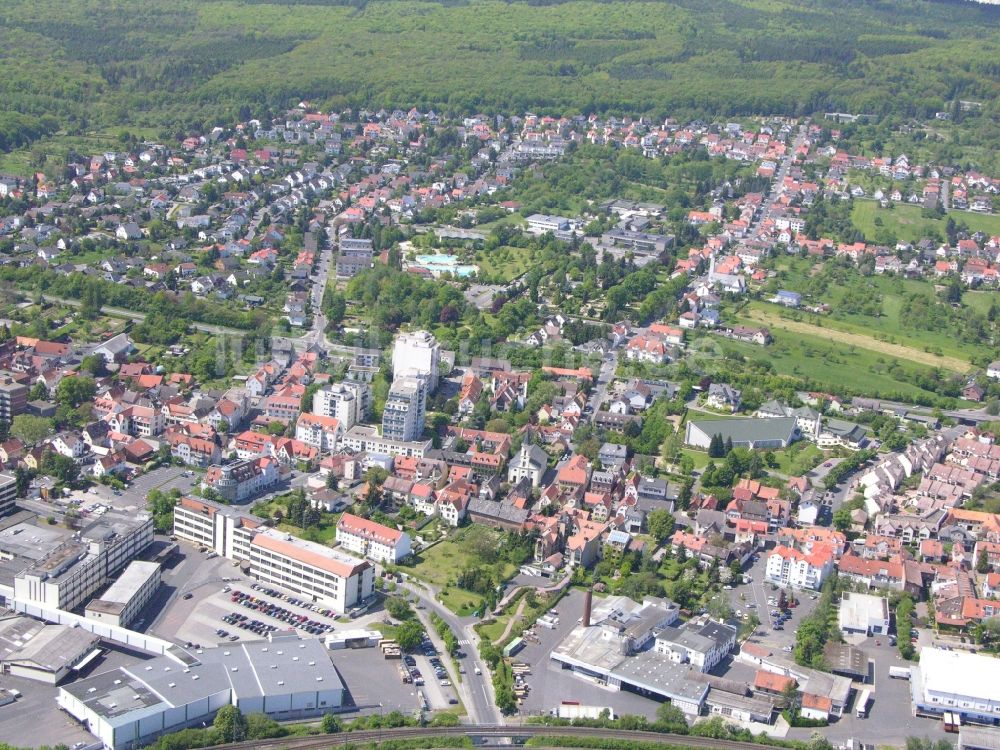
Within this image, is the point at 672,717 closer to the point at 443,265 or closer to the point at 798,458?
the point at 798,458

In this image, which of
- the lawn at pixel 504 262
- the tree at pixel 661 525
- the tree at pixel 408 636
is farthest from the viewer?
the lawn at pixel 504 262

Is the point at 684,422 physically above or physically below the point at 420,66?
below

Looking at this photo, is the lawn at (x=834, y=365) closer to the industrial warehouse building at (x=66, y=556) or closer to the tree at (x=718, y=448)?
the tree at (x=718, y=448)

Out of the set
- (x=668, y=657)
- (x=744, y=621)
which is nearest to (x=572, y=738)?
(x=668, y=657)

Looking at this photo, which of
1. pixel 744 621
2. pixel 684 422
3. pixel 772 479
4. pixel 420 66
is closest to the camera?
pixel 744 621

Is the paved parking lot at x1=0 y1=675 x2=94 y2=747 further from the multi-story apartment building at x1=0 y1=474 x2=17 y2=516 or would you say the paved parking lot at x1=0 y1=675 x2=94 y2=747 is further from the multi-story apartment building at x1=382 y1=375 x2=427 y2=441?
the multi-story apartment building at x1=382 y1=375 x2=427 y2=441

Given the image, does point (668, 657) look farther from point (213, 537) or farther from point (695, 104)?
point (695, 104)

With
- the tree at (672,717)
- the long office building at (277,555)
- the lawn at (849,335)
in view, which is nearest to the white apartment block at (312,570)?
the long office building at (277,555)
